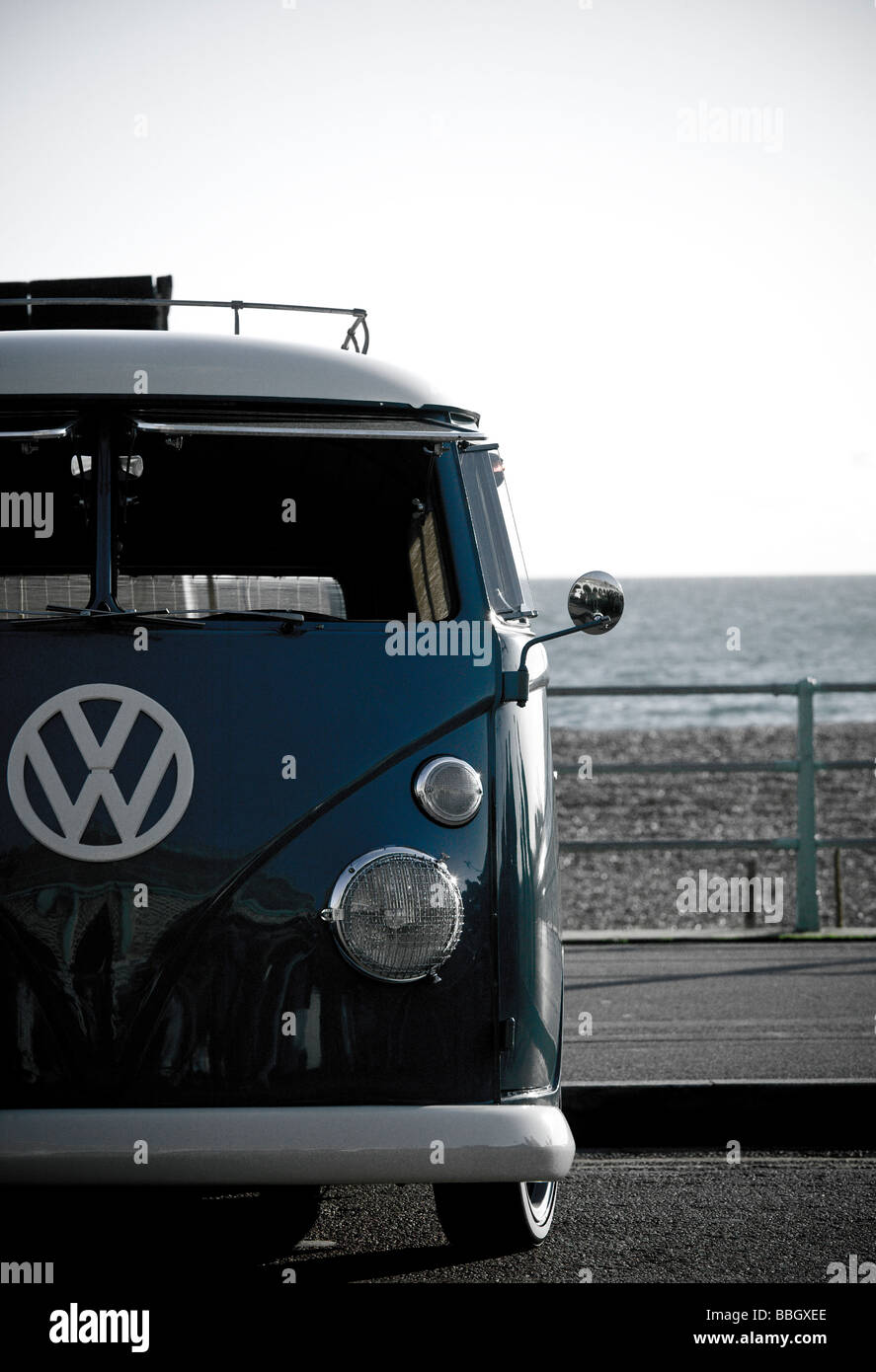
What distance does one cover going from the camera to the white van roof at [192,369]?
11.0ft

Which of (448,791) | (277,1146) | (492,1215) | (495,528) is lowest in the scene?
(492,1215)

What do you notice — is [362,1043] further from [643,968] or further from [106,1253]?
[643,968]

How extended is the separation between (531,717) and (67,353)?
4.65 feet

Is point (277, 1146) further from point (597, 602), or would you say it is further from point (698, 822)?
point (698, 822)

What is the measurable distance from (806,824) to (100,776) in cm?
666

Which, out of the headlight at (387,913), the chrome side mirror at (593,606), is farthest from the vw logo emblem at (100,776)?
the chrome side mirror at (593,606)

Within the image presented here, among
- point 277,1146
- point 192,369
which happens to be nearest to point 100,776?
point 277,1146

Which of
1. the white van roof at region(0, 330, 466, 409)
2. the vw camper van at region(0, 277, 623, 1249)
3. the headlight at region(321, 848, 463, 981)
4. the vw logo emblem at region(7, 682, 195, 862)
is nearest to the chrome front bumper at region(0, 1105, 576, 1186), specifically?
the vw camper van at region(0, 277, 623, 1249)

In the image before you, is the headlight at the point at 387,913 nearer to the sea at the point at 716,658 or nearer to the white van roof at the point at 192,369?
the white van roof at the point at 192,369

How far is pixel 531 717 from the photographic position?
3.40 metres

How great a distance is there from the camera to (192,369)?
3414 mm

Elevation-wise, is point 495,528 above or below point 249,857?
above

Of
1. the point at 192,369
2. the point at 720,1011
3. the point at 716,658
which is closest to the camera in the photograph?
the point at 192,369

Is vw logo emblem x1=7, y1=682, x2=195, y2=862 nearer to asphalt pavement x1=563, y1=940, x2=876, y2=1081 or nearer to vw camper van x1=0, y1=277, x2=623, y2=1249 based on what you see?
vw camper van x1=0, y1=277, x2=623, y2=1249
